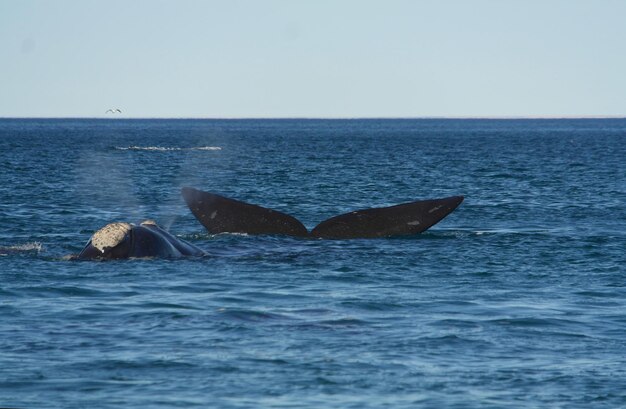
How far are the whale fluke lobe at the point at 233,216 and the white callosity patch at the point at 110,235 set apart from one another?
260cm

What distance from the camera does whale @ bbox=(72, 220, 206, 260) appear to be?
62.6 ft

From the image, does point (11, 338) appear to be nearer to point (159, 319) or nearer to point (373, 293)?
point (159, 319)

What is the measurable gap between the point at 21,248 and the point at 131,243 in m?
3.77

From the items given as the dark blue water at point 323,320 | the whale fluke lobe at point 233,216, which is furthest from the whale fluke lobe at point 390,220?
the whale fluke lobe at point 233,216

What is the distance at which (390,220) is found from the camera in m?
Answer: 22.2

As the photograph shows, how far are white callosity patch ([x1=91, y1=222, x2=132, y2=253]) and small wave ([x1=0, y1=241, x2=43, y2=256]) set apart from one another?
275 cm

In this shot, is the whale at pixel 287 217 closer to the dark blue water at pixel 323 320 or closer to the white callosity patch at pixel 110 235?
the dark blue water at pixel 323 320

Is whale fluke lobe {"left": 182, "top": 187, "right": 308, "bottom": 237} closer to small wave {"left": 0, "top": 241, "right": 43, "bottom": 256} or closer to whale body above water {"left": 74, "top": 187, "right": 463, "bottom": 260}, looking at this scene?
whale body above water {"left": 74, "top": 187, "right": 463, "bottom": 260}

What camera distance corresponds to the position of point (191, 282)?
1806 centimetres

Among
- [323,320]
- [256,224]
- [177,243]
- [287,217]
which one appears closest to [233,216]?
[256,224]

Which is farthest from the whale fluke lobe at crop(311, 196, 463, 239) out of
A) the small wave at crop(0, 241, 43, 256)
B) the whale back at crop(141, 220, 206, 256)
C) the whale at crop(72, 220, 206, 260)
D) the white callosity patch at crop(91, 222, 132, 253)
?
the small wave at crop(0, 241, 43, 256)

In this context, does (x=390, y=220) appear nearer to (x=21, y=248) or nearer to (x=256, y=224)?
(x=256, y=224)

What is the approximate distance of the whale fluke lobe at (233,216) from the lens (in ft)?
71.5

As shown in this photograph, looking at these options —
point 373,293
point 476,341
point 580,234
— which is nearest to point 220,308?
point 373,293
